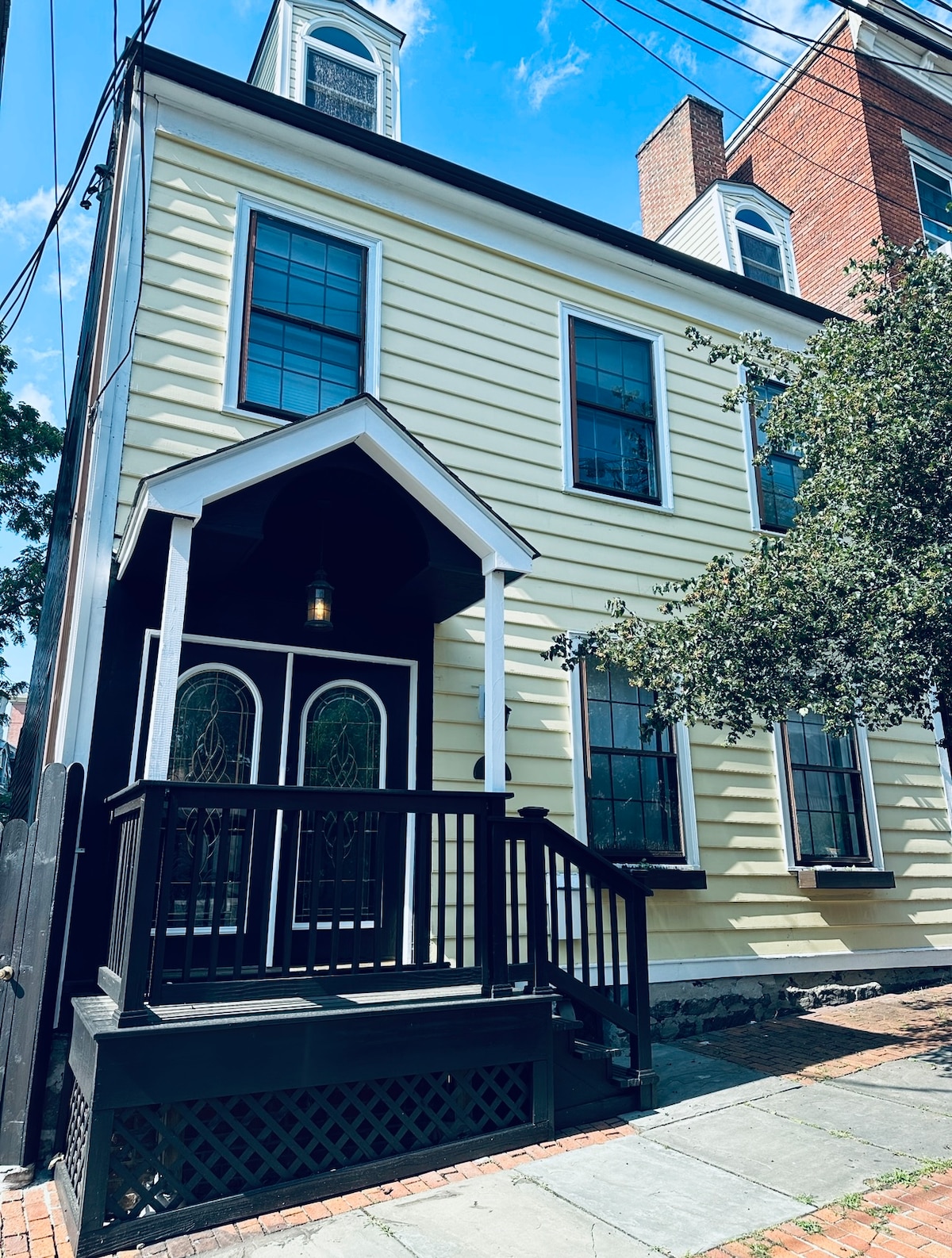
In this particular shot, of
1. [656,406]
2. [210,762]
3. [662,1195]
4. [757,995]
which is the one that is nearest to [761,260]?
[656,406]

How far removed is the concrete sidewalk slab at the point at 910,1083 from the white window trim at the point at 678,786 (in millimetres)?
2016

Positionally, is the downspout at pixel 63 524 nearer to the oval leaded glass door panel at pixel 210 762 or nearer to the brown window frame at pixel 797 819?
the oval leaded glass door panel at pixel 210 762

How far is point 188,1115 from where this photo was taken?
3.71 m

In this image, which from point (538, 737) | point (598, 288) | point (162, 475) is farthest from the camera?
point (598, 288)

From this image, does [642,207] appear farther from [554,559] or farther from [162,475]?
[162,475]

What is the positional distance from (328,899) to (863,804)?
5573 mm

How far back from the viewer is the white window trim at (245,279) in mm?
6227

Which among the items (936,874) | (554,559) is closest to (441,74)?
(554,559)

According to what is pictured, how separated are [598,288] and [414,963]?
6.31 m

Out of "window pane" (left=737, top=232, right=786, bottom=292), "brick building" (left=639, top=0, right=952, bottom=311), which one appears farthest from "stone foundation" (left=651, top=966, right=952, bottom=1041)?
"brick building" (left=639, top=0, right=952, bottom=311)

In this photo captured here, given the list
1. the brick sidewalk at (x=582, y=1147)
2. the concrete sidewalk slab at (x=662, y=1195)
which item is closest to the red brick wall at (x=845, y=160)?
the brick sidewalk at (x=582, y=1147)

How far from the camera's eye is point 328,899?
5.56 m

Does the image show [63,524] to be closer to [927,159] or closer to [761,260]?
[761,260]

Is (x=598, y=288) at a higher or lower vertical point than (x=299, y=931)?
higher
